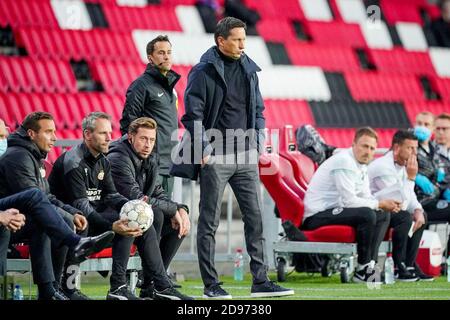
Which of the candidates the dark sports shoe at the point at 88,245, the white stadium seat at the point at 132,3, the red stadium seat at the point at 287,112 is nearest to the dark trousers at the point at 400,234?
the dark sports shoe at the point at 88,245

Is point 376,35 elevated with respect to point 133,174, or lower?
elevated

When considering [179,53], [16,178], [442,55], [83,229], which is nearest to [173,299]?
[83,229]

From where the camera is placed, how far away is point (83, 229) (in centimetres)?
770

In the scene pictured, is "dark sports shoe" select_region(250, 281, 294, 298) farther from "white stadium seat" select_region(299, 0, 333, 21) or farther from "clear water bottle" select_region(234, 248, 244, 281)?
"white stadium seat" select_region(299, 0, 333, 21)

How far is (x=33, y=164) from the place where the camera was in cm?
749

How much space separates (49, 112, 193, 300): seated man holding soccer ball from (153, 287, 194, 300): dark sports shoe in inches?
1.2

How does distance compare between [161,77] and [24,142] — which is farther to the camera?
[161,77]

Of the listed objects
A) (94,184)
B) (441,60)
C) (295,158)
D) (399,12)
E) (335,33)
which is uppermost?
(399,12)

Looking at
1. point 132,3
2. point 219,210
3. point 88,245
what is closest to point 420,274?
point 219,210

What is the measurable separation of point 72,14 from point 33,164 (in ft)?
36.5

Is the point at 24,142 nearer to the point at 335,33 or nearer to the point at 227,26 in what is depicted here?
the point at 227,26

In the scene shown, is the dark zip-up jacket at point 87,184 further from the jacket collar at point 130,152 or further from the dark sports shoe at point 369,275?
the dark sports shoe at point 369,275

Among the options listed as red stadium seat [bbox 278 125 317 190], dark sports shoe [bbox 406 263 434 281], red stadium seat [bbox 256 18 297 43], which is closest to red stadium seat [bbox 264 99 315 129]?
red stadium seat [bbox 256 18 297 43]

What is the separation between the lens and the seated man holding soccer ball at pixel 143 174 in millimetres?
8109
